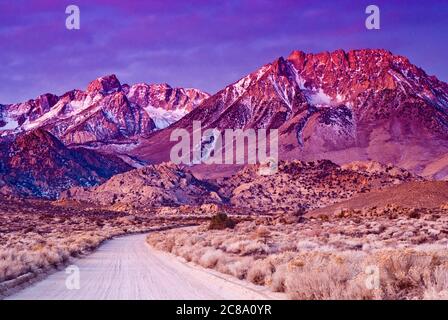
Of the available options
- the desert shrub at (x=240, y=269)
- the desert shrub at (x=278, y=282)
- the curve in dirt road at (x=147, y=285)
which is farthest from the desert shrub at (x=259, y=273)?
the desert shrub at (x=278, y=282)

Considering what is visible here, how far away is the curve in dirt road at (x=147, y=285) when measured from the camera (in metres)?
16.2

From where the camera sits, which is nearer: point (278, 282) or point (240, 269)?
point (278, 282)

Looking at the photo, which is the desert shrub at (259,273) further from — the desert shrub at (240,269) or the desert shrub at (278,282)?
the desert shrub at (278,282)

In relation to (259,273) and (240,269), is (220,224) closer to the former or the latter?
(240,269)

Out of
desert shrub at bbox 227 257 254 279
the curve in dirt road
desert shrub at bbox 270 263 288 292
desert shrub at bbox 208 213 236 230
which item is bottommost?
desert shrub at bbox 208 213 236 230

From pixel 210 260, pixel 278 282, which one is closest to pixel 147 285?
pixel 278 282

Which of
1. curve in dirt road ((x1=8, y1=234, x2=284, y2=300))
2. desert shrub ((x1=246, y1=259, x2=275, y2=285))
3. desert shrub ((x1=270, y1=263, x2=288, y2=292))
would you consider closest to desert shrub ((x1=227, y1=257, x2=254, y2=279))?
curve in dirt road ((x1=8, y1=234, x2=284, y2=300))

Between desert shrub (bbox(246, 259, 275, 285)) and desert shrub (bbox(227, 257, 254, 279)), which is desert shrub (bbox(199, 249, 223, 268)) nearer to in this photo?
desert shrub (bbox(227, 257, 254, 279))

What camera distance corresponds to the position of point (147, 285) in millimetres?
19141

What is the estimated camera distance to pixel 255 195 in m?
180

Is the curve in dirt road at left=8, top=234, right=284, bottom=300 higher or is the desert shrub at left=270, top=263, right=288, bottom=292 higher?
the desert shrub at left=270, top=263, right=288, bottom=292

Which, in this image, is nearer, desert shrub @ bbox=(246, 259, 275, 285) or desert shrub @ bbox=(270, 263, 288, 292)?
desert shrub @ bbox=(270, 263, 288, 292)

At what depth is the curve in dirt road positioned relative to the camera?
16203 mm
